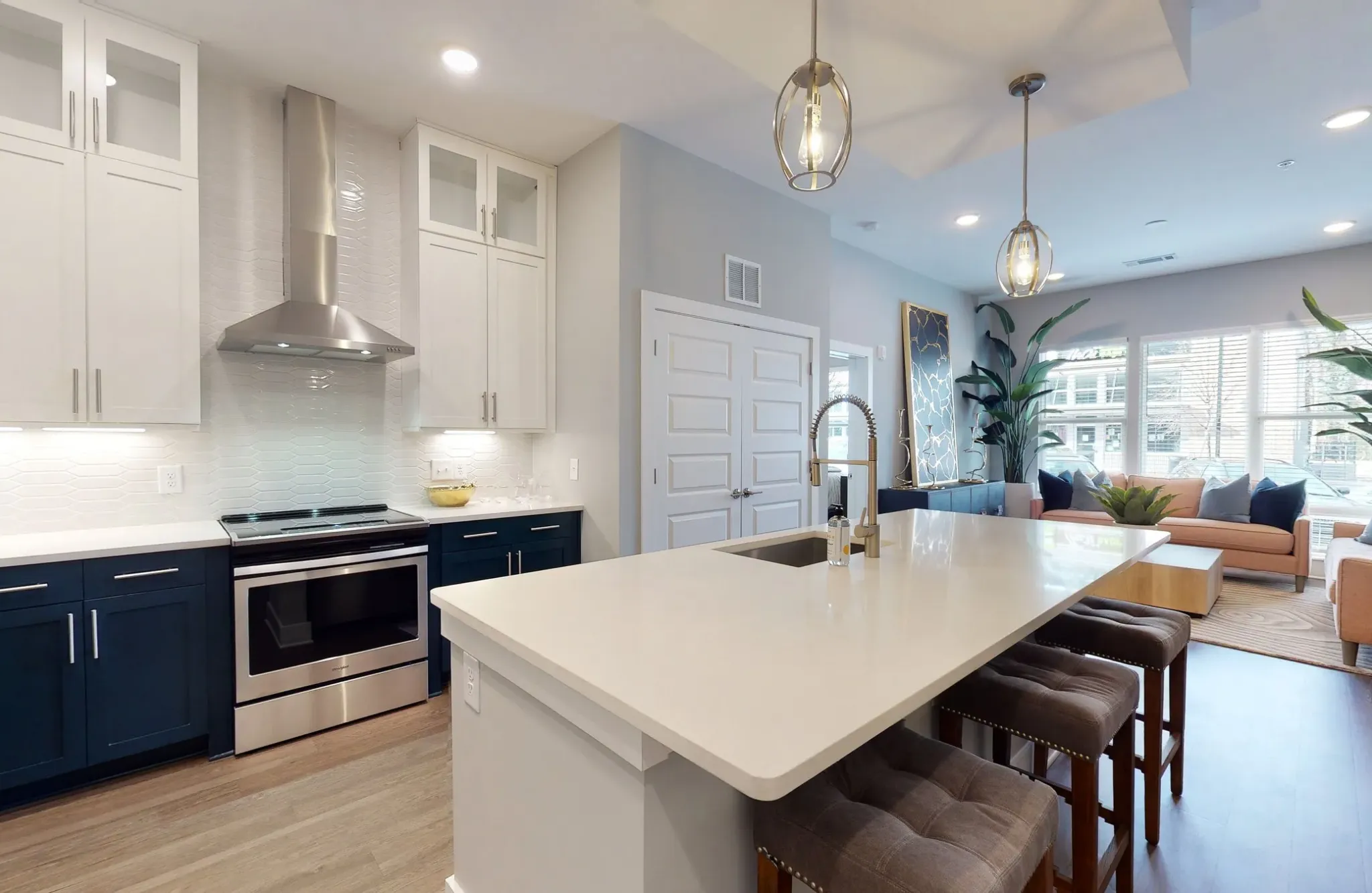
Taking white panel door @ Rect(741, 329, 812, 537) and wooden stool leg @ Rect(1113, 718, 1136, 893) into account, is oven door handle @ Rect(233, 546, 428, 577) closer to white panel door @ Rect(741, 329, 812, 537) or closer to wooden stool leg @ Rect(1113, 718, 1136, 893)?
white panel door @ Rect(741, 329, 812, 537)

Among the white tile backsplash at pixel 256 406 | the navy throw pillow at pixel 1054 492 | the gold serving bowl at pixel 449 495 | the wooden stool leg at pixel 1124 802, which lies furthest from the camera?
the navy throw pillow at pixel 1054 492

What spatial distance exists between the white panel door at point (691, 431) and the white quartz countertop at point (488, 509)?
20.6 inches

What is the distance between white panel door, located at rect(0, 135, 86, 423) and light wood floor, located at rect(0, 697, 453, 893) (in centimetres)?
147

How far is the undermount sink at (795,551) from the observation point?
84.5 inches

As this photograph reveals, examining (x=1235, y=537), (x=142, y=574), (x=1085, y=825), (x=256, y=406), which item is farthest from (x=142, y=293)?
(x=1235, y=537)

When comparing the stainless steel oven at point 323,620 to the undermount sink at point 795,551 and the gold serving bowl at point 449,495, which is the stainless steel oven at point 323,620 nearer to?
the gold serving bowl at point 449,495

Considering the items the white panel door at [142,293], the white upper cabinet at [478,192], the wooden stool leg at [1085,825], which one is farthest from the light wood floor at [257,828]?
the white upper cabinet at [478,192]


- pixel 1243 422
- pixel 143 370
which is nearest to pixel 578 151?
pixel 143 370

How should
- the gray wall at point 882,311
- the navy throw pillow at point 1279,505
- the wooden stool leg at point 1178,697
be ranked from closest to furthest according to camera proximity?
1. the wooden stool leg at point 1178,697
2. the navy throw pillow at point 1279,505
3. the gray wall at point 882,311

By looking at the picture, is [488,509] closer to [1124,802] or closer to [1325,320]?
[1124,802]

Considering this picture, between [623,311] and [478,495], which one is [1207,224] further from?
[478,495]

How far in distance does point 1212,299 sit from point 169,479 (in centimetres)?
864

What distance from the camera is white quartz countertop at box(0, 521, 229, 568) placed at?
209cm

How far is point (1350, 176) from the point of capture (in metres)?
3.96
